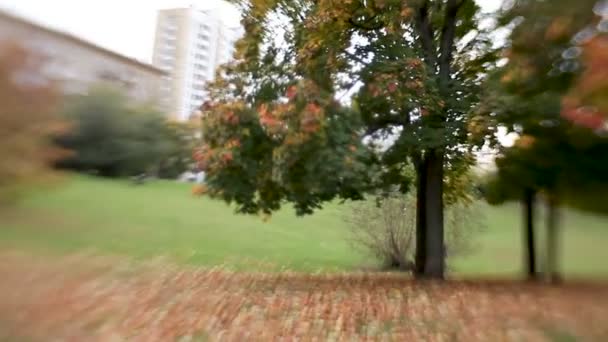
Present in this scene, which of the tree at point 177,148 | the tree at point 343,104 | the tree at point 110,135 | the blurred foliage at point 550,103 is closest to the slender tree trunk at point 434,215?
the tree at point 343,104

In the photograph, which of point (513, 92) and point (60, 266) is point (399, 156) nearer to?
point (513, 92)

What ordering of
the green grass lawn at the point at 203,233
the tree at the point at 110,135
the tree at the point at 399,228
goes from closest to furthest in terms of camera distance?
the green grass lawn at the point at 203,233 < the tree at the point at 110,135 < the tree at the point at 399,228

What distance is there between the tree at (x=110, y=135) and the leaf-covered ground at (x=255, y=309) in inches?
68.0

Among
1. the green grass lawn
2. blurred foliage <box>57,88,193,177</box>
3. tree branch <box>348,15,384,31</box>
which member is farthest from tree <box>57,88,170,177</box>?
tree branch <box>348,15,384,31</box>

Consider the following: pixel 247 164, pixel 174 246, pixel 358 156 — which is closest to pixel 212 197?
pixel 247 164

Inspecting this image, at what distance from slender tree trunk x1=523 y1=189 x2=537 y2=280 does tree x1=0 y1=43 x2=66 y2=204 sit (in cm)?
878

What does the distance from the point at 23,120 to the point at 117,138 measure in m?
4.85

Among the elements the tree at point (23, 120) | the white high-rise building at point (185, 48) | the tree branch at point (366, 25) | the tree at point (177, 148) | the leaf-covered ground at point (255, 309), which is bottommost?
the leaf-covered ground at point (255, 309)

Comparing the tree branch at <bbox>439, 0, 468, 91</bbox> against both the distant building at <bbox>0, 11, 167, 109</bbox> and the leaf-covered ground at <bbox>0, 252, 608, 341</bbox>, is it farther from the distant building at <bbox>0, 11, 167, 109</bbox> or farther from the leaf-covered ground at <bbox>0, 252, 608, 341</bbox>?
the distant building at <bbox>0, 11, 167, 109</bbox>

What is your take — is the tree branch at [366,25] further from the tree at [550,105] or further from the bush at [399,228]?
the bush at [399,228]

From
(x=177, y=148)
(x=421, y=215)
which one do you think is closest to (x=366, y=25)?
(x=421, y=215)

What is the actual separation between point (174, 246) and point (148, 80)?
5108 millimetres

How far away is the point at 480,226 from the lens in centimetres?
1465

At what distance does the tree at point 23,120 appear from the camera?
4914 mm
